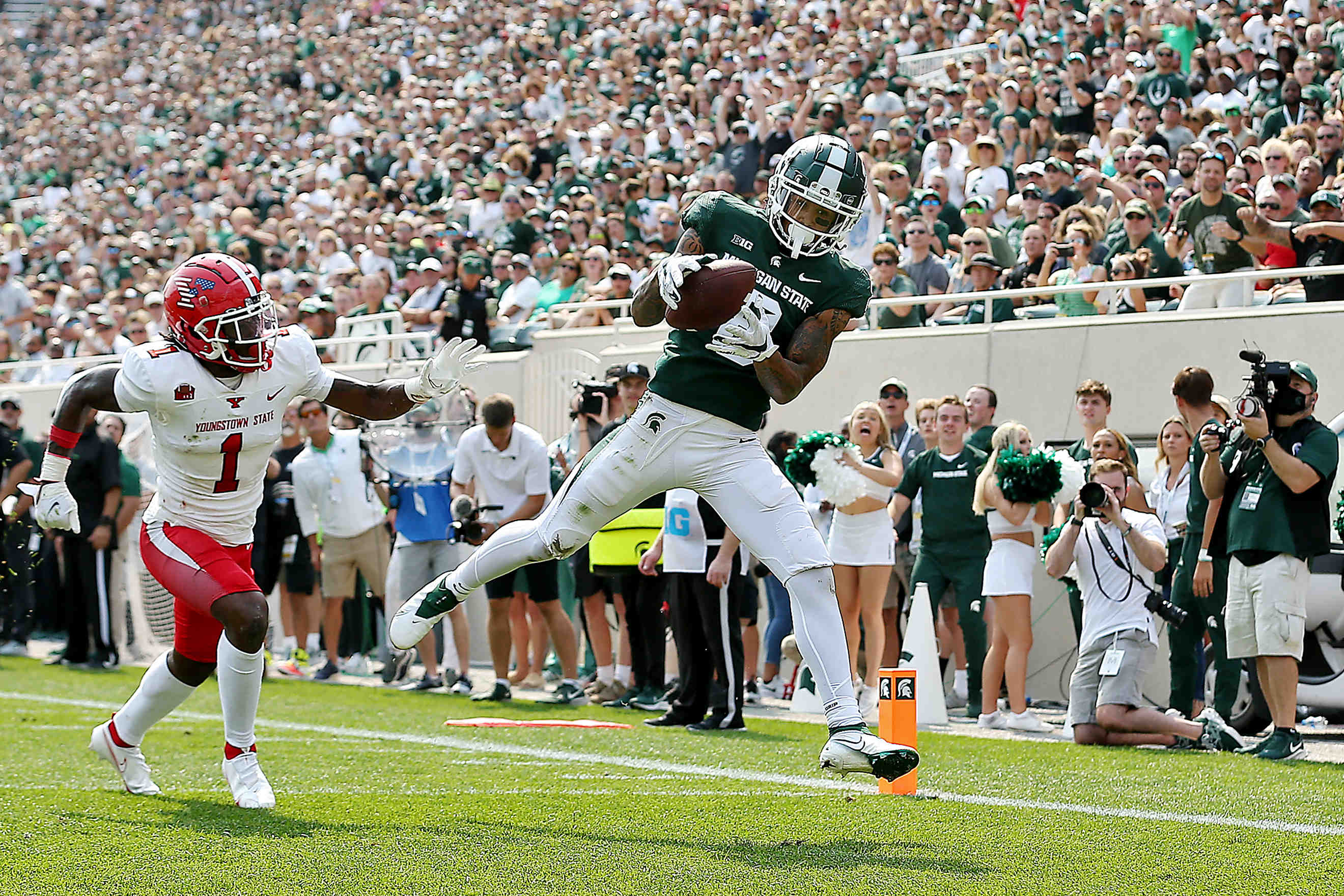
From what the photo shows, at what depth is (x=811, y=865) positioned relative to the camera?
4.64m

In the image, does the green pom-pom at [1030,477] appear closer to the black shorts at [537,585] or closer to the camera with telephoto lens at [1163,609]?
the camera with telephoto lens at [1163,609]

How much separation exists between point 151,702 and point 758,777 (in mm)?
2292

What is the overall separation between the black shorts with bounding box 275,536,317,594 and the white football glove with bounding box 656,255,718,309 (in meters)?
7.54

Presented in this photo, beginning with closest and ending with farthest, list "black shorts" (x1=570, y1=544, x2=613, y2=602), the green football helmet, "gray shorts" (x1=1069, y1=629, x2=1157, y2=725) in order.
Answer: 1. the green football helmet
2. "gray shorts" (x1=1069, y1=629, x2=1157, y2=725)
3. "black shorts" (x1=570, y1=544, x2=613, y2=602)

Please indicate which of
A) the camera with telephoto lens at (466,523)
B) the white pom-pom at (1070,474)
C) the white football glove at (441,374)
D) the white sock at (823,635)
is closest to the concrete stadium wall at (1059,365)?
the white pom-pom at (1070,474)

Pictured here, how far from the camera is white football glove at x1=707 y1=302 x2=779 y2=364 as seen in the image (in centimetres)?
517

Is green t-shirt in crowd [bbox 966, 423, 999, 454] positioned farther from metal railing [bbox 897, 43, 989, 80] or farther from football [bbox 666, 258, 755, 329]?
metal railing [bbox 897, 43, 989, 80]

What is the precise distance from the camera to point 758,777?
21.7 ft

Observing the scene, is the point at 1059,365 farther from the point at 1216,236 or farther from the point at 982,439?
the point at 1216,236

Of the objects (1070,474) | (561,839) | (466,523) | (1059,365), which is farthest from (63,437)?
(1059,365)

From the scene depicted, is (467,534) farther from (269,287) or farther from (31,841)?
(269,287)

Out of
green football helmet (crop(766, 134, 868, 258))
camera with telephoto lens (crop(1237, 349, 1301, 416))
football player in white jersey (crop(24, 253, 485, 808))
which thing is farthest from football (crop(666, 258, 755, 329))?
camera with telephoto lens (crop(1237, 349, 1301, 416))

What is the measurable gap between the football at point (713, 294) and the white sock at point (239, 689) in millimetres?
1895

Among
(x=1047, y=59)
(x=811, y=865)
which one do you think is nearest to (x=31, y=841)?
(x=811, y=865)
